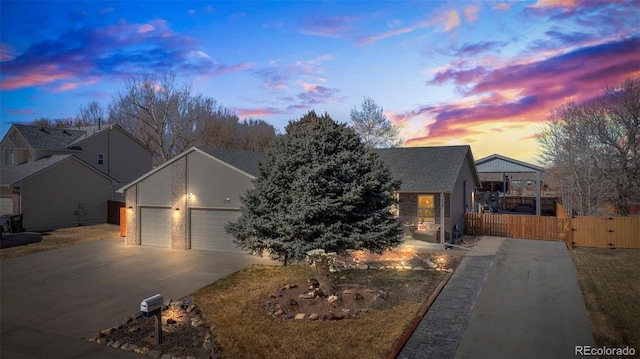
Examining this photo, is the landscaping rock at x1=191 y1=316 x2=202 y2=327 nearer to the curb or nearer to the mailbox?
the mailbox

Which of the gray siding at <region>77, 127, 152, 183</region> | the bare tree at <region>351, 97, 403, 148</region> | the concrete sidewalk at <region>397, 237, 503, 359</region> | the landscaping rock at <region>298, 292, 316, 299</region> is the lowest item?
the concrete sidewalk at <region>397, 237, 503, 359</region>

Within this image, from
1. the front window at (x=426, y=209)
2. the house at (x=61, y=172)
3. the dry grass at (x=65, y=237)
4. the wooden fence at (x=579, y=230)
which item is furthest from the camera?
the house at (x=61, y=172)

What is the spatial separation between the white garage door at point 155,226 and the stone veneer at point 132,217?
30cm

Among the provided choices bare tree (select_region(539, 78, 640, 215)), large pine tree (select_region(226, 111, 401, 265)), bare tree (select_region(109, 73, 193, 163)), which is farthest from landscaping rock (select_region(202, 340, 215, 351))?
bare tree (select_region(109, 73, 193, 163))

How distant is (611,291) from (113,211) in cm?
3001

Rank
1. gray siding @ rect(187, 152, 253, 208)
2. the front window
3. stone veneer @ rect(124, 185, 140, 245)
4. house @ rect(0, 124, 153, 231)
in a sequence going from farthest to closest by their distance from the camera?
house @ rect(0, 124, 153, 231)
the front window
stone veneer @ rect(124, 185, 140, 245)
gray siding @ rect(187, 152, 253, 208)

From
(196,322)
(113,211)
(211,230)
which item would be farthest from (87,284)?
(113,211)

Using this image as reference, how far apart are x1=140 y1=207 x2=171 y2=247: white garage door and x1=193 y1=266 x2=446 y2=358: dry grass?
7.95 meters

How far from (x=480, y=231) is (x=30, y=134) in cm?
3479

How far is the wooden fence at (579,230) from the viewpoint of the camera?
1758 centimetres

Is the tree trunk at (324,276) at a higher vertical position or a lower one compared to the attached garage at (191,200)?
lower

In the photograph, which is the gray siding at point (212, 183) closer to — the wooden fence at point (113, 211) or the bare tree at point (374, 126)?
the wooden fence at point (113, 211)

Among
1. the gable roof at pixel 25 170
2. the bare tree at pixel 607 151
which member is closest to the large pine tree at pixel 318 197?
the bare tree at pixel 607 151

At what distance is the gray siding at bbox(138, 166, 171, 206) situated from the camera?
19.1 metres
